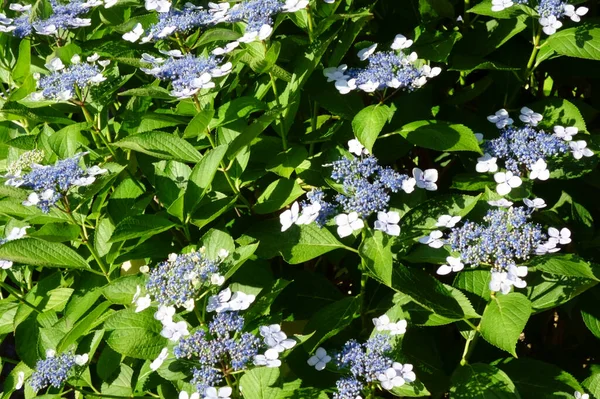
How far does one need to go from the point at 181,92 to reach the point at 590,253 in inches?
61.5

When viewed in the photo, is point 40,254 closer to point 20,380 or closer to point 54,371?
point 54,371

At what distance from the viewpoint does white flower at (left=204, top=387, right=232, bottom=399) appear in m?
1.93

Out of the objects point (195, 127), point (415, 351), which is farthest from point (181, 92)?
point (415, 351)

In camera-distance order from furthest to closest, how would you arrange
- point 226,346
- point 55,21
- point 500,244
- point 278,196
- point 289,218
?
point 55,21
point 278,196
point 289,218
point 500,244
point 226,346

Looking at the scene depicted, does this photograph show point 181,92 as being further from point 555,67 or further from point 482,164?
point 555,67

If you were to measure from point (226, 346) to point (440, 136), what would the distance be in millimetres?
878

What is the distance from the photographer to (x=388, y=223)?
207 cm

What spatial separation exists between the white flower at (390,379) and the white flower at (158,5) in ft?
4.33

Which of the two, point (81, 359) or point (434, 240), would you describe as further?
point (81, 359)

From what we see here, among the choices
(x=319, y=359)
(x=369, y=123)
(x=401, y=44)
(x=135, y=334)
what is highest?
(x=401, y=44)

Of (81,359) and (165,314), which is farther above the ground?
(165,314)

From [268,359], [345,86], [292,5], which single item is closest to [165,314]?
[268,359]

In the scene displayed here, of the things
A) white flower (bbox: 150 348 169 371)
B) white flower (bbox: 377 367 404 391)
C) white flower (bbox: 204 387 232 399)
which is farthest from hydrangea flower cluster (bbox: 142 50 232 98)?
white flower (bbox: 377 367 404 391)

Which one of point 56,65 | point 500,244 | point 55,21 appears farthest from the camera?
point 55,21
